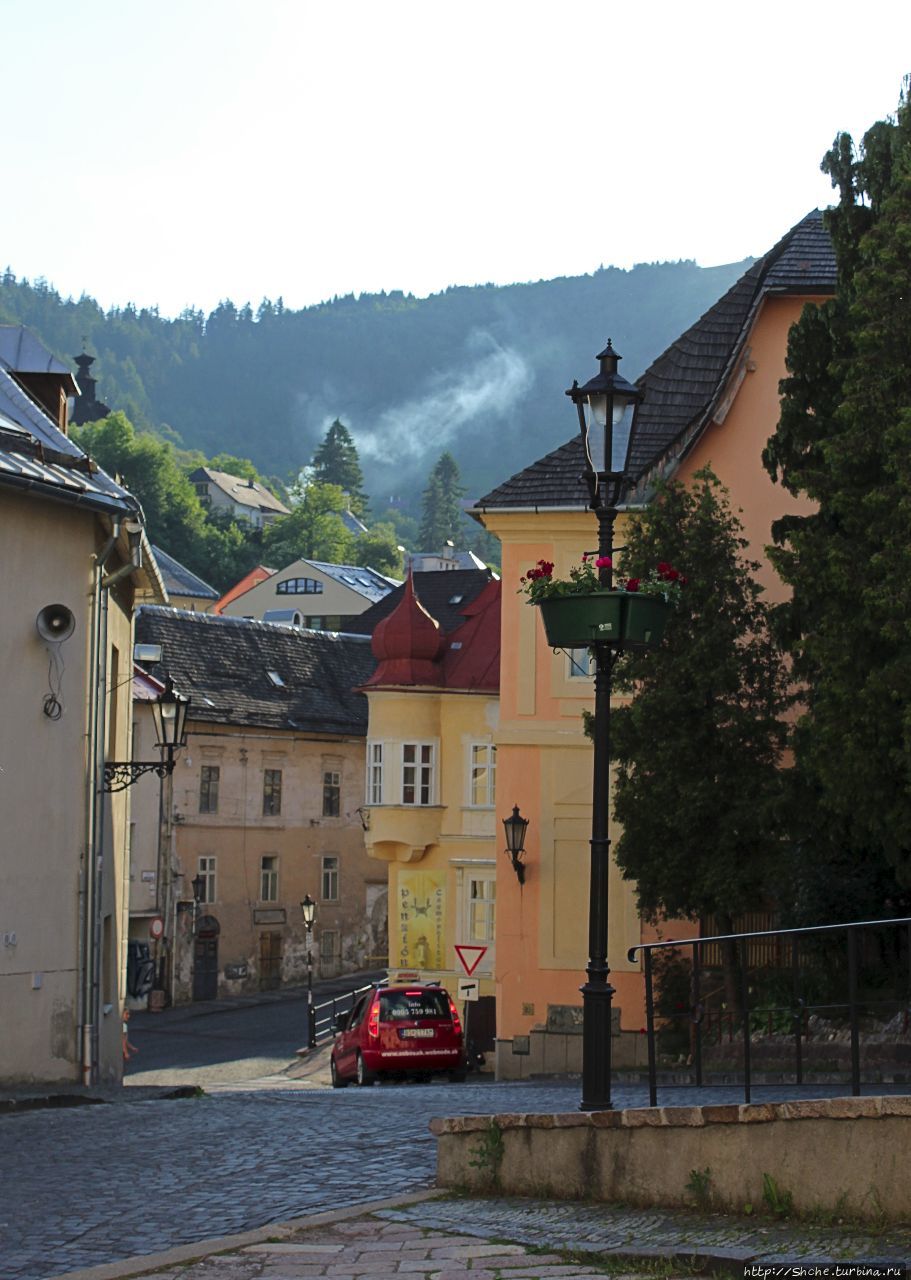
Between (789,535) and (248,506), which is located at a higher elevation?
(248,506)

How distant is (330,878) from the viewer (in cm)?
6034

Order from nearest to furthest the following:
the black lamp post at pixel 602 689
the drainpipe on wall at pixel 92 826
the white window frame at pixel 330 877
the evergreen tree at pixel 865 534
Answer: the black lamp post at pixel 602 689, the evergreen tree at pixel 865 534, the drainpipe on wall at pixel 92 826, the white window frame at pixel 330 877

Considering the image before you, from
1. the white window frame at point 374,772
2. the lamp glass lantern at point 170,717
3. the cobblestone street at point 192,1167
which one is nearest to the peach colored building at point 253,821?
the white window frame at point 374,772

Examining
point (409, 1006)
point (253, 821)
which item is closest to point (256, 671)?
point (253, 821)

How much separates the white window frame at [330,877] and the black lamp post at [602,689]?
1886 inches

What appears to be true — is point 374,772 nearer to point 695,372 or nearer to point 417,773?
point 417,773

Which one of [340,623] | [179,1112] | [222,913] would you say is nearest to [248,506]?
[340,623]

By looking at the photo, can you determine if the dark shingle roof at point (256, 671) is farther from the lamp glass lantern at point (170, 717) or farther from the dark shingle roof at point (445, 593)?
the lamp glass lantern at point (170, 717)

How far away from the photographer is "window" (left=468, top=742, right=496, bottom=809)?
4147 cm

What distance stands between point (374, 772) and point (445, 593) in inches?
1150

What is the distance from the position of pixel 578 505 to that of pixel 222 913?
94.7ft

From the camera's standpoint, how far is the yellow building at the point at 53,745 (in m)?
20.4

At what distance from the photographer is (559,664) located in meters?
29.8

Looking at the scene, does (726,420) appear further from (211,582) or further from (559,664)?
(211,582)
